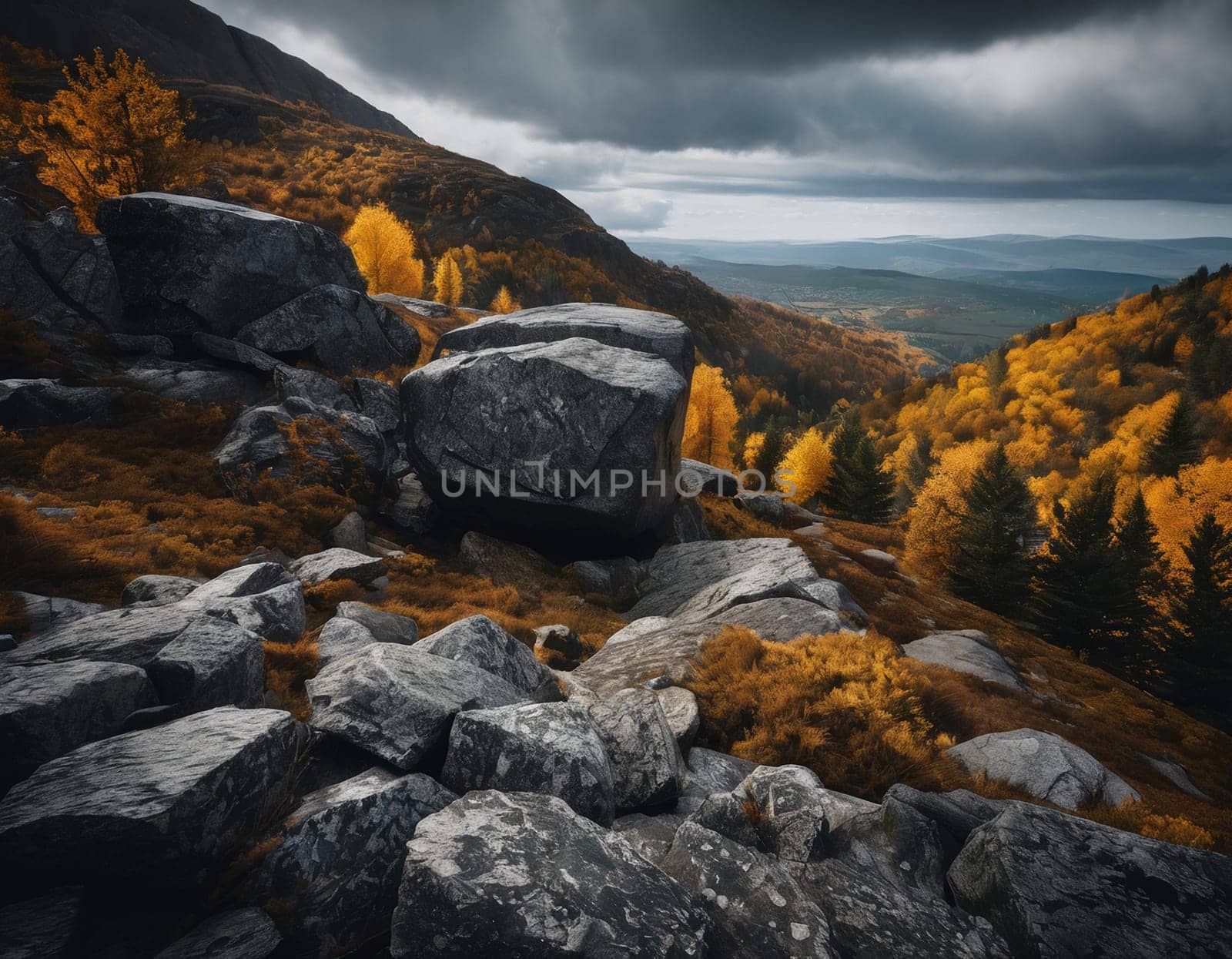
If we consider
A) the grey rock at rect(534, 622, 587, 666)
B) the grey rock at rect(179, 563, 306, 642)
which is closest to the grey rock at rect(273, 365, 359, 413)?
the grey rock at rect(179, 563, 306, 642)

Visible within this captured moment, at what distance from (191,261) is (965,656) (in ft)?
113

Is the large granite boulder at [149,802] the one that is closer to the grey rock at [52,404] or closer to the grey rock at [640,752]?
the grey rock at [640,752]

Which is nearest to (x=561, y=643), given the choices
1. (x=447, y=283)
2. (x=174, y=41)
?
(x=447, y=283)

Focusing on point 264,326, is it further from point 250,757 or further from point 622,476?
point 250,757

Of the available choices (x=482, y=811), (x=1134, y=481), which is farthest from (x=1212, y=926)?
(x=1134, y=481)

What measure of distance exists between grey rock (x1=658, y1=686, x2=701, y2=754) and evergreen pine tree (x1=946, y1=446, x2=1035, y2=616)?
116 feet

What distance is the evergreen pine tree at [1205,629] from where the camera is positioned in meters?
33.4

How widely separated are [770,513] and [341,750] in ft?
103

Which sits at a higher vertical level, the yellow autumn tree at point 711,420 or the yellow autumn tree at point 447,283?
the yellow autumn tree at point 447,283

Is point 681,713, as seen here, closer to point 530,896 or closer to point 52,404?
point 530,896

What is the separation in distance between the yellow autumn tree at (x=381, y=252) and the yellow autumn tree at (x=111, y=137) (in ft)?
67.3

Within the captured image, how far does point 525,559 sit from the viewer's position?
21109 mm

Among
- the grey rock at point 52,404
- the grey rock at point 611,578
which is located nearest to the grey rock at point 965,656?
the grey rock at point 611,578

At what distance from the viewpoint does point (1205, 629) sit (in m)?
33.6
